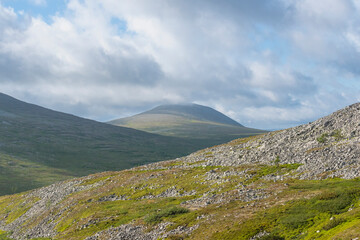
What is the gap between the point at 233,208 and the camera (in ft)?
117

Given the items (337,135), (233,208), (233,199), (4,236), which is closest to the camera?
(233,208)

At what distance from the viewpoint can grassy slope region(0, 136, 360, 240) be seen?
26.8 meters

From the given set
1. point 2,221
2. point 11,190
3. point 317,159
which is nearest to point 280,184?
point 317,159

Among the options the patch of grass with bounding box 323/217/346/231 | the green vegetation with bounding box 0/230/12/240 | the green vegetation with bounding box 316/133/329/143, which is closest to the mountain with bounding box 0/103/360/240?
the patch of grass with bounding box 323/217/346/231

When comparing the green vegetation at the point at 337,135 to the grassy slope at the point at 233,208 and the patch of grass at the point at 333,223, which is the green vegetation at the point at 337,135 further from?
the patch of grass at the point at 333,223

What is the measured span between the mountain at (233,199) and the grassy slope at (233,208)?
0.10m

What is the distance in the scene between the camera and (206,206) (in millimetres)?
39906

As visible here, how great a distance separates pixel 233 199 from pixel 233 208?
4.10 m

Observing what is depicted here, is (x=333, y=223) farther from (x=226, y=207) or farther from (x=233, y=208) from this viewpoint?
(x=226, y=207)

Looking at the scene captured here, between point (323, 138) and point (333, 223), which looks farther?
point (323, 138)

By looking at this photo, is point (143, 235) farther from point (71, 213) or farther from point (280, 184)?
point (71, 213)

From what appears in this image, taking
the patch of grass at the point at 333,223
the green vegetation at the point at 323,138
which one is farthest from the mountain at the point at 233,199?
the green vegetation at the point at 323,138

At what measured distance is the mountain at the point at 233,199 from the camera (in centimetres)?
2847

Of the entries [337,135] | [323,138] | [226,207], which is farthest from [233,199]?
[337,135]
